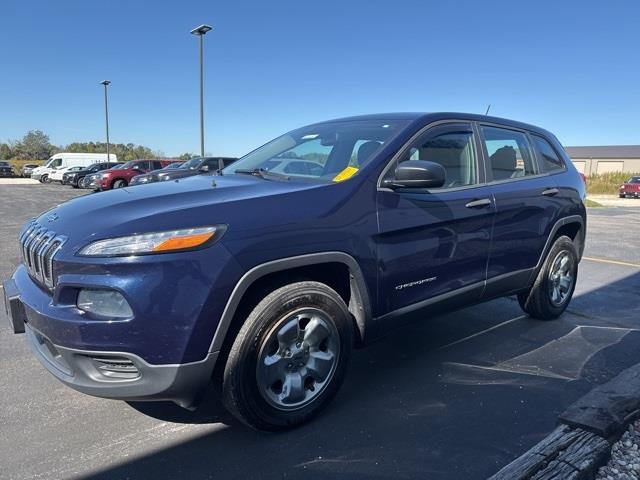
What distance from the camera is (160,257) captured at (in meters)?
2.26

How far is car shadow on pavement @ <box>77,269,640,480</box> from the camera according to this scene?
2.48 meters

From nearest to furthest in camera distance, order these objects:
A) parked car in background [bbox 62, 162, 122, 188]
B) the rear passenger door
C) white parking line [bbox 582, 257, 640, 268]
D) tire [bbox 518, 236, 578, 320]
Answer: the rear passenger door
tire [bbox 518, 236, 578, 320]
white parking line [bbox 582, 257, 640, 268]
parked car in background [bbox 62, 162, 122, 188]

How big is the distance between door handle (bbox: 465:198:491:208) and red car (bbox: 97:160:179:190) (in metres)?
21.4

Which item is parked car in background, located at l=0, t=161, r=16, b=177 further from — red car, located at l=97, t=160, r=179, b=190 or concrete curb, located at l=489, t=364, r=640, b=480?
concrete curb, located at l=489, t=364, r=640, b=480

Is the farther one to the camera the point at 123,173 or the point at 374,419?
the point at 123,173

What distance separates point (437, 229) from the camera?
3.30 m

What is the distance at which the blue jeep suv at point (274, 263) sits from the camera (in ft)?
7.51

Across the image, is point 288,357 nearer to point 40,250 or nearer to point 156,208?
point 156,208

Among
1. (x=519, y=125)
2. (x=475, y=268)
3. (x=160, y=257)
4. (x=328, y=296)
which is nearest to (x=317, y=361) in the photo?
(x=328, y=296)

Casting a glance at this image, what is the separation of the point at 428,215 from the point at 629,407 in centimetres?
152

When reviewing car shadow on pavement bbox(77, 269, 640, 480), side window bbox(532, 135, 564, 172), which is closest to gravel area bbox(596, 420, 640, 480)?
car shadow on pavement bbox(77, 269, 640, 480)

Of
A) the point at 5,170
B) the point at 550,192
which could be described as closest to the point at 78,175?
the point at 5,170

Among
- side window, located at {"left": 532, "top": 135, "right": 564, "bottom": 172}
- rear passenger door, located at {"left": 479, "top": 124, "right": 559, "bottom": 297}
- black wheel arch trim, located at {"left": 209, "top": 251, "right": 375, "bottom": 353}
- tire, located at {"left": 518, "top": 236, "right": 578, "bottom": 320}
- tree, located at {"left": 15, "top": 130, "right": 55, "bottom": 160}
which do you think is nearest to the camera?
black wheel arch trim, located at {"left": 209, "top": 251, "right": 375, "bottom": 353}

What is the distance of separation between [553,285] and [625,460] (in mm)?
2552
